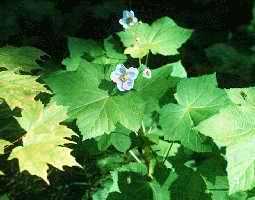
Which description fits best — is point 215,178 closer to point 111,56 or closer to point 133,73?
point 133,73

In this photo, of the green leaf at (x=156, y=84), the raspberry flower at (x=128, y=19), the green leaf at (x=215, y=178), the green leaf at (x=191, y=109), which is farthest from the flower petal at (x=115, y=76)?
the green leaf at (x=215, y=178)

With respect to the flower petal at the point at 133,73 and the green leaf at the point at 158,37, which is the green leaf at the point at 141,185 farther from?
the green leaf at the point at 158,37

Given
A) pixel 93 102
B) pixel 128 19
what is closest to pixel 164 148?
pixel 93 102

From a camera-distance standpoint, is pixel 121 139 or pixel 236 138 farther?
pixel 121 139

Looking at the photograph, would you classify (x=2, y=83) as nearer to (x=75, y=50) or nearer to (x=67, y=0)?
(x=75, y=50)

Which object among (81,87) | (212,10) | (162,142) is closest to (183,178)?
(162,142)

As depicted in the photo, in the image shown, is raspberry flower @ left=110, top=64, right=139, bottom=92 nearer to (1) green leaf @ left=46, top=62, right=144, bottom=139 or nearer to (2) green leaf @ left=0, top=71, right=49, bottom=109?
(1) green leaf @ left=46, top=62, right=144, bottom=139

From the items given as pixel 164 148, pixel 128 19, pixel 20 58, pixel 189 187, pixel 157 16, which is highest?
pixel 157 16
